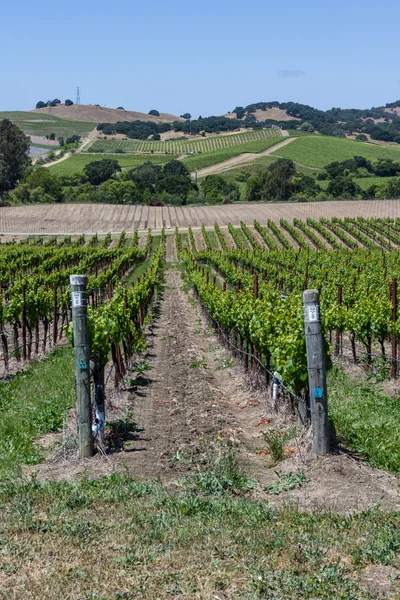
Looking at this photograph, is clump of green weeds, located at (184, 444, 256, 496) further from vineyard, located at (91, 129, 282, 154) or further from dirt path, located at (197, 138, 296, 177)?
vineyard, located at (91, 129, 282, 154)

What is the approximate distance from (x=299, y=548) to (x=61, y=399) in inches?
287

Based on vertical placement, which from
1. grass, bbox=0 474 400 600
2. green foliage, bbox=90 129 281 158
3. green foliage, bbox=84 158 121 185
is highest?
green foliage, bbox=90 129 281 158

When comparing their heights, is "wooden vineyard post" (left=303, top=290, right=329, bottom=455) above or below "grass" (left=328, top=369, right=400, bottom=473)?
above

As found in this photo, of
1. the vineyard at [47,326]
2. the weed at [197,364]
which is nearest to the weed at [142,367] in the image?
the vineyard at [47,326]

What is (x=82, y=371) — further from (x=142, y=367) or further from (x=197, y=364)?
(x=197, y=364)

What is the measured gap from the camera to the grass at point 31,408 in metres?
9.29

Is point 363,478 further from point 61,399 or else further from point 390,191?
point 390,191

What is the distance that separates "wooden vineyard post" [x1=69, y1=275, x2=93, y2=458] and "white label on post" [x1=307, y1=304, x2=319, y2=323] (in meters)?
2.82

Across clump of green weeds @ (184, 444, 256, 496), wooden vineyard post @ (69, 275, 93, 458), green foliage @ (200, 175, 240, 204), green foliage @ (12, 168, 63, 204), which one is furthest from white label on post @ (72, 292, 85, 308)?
green foliage @ (200, 175, 240, 204)

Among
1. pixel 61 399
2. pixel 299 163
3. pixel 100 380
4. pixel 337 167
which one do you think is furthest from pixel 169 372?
pixel 299 163

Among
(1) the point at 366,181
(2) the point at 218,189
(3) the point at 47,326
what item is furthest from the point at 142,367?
(1) the point at 366,181

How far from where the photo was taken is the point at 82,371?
8938mm

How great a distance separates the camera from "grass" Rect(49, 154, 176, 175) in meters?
148

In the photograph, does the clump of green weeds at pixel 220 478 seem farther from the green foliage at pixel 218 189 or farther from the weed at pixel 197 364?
the green foliage at pixel 218 189
